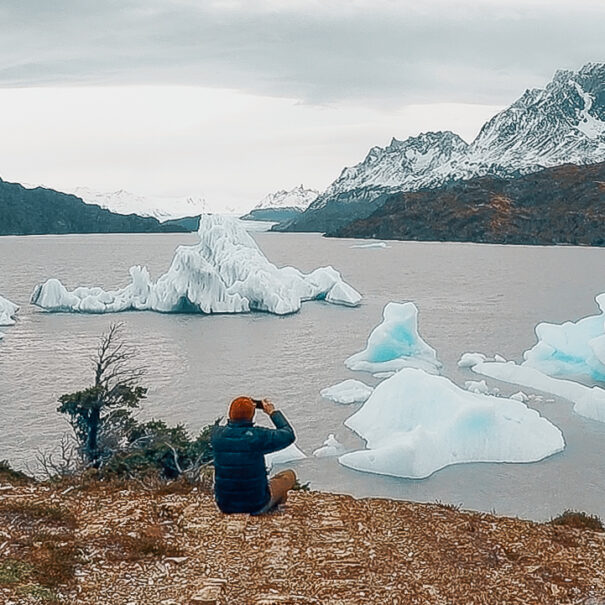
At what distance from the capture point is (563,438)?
1359 cm

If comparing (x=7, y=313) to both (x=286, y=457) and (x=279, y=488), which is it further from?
(x=279, y=488)

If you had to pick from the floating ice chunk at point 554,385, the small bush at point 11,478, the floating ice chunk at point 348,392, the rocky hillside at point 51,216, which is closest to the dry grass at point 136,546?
the small bush at point 11,478

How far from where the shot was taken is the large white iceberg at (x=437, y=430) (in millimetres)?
12164

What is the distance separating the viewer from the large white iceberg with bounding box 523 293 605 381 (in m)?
18.9

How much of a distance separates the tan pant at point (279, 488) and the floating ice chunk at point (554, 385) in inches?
444

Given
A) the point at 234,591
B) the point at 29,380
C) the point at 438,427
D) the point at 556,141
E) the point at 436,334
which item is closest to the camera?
the point at 234,591

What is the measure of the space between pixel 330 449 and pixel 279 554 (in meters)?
8.41

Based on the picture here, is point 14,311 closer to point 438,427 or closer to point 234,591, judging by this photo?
point 438,427

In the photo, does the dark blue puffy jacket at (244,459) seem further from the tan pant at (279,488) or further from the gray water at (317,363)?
the gray water at (317,363)

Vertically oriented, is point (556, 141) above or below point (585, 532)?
above

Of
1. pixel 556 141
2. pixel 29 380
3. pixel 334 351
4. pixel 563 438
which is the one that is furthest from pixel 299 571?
pixel 556 141

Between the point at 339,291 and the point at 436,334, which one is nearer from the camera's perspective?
the point at 436,334

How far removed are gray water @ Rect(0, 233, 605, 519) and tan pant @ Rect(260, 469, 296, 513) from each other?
591 cm

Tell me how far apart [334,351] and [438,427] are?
9900 mm
